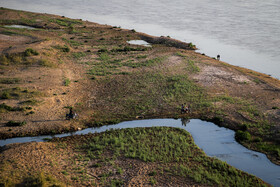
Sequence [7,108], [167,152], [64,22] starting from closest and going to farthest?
[167,152] → [7,108] → [64,22]

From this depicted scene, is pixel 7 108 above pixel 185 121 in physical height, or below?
below

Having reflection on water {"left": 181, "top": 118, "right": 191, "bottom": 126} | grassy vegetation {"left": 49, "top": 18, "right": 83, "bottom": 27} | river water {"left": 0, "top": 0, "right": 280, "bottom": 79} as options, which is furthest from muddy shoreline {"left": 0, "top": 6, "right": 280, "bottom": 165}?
grassy vegetation {"left": 49, "top": 18, "right": 83, "bottom": 27}

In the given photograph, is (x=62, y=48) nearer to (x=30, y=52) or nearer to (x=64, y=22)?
(x=30, y=52)

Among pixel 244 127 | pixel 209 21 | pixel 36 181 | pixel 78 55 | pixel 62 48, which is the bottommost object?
pixel 36 181

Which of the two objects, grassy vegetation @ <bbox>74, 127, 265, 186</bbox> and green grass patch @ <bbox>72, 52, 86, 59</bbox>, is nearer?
grassy vegetation @ <bbox>74, 127, 265, 186</bbox>

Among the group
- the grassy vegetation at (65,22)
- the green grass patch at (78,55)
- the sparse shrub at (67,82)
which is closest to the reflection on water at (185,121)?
the sparse shrub at (67,82)

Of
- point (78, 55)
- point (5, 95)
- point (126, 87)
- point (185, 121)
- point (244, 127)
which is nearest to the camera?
point (244, 127)

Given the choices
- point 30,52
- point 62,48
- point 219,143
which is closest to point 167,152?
point 219,143

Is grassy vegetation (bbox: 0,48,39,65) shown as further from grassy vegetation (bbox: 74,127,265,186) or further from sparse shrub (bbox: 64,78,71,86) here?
grassy vegetation (bbox: 74,127,265,186)
